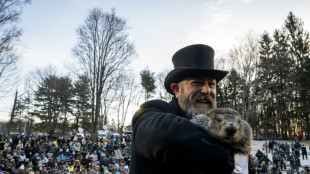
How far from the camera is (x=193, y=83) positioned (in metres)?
1.93

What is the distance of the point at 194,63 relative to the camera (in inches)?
78.1

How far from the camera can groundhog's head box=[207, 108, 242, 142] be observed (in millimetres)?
1485

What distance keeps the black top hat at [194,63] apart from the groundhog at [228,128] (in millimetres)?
358

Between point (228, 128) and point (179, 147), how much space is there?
0.41 m

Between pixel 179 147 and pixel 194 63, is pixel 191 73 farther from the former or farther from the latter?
pixel 179 147

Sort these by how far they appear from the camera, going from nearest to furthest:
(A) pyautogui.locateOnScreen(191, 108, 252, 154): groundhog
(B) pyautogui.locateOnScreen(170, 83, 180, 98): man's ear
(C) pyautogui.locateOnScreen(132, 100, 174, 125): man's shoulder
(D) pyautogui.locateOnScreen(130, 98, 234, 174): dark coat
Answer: (D) pyautogui.locateOnScreen(130, 98, 234, 174): dark coat → (A) pyautogui.locateOnScreen(191, 108, 252, 154): groundhog → (C) pyautogui.locateOnScreen(132, 100, 174, 125): man's shoulder → (B) pyautogui.locateOnScreen(170, 83, 180, 98): man's ear

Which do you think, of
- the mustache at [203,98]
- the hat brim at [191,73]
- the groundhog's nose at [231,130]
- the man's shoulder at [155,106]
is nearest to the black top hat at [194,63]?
the hat brim at [191,73]

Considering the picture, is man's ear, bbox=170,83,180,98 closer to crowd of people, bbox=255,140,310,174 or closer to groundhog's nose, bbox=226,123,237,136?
groundhog's nose, bbox=226,123,237,136

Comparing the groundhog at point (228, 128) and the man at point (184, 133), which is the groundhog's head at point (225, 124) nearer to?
the groundhog at point (228, 128)

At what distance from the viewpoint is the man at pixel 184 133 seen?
129 centimetres

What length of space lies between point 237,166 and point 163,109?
651 millimetres

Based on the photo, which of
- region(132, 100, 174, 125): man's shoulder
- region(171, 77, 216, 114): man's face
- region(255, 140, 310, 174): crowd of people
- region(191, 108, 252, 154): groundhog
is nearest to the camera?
region(191, 108, 252, 154): groundhog

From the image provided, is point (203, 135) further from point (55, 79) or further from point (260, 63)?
point (55, 79)

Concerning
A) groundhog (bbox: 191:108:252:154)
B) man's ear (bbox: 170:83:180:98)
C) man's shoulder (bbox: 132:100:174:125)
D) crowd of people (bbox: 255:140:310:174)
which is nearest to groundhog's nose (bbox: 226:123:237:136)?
groundhog (bbox: 191:108:252:154)
